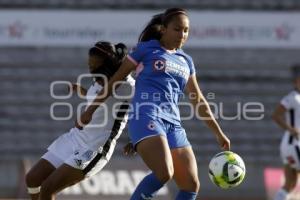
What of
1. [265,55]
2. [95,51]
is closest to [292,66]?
[265,55]

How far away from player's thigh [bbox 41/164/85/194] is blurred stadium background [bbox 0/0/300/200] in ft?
28.0

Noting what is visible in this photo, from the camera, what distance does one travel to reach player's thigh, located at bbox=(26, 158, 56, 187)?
7750mm

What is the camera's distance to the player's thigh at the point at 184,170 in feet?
22.7

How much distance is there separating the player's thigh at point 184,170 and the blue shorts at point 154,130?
0.26ft

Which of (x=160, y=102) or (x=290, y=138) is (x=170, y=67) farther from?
(x=290, y=138)

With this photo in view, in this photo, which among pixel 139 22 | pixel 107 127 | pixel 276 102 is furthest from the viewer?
pixel 276 102

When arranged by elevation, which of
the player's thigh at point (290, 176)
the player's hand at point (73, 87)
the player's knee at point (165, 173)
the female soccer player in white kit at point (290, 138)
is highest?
the player's hand at point (73, 87)

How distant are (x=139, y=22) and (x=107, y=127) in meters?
9.56

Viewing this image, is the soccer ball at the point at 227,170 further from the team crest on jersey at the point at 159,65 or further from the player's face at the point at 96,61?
the player's face at the point at 96,61

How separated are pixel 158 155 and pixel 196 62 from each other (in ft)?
37.3

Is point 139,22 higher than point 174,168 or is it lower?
higher

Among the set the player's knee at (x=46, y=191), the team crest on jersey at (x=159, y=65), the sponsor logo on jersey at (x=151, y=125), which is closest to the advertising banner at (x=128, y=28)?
the player's knee at (x=46, y=191)

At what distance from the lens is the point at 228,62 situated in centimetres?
1806

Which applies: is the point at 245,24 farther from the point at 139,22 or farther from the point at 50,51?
the point at 50,51
